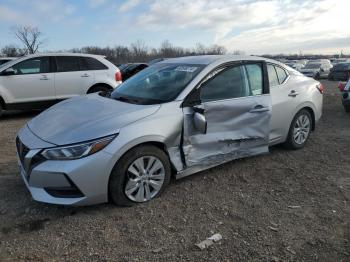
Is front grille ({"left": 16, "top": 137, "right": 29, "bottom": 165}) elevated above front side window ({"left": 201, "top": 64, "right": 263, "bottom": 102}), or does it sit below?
below

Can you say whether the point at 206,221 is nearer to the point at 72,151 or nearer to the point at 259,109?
the point at 72,151

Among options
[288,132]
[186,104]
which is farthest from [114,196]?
[288,132]

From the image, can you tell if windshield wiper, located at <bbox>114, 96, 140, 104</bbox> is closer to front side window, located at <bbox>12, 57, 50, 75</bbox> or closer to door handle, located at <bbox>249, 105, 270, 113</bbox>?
door handle, located at <bbox>249, 105, 270, 113</bbox>

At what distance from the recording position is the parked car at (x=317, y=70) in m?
29.6

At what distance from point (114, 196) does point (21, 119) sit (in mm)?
6709

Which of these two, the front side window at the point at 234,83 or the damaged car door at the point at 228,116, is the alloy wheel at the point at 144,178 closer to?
the damaged car door at the point at 228,116

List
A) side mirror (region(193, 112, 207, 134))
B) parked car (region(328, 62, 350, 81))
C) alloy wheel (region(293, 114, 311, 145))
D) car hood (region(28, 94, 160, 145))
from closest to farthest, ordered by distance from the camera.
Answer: car hood (region(28, 94, 160, 145)) → side mirror (region(193, 112, 207, 134)) → alloy wheel (region(293, 114, 311, 145)) → parked car (region(328, 62, 350, 81))

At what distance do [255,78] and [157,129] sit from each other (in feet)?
6.33

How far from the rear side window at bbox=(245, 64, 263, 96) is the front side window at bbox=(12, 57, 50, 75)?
627cm

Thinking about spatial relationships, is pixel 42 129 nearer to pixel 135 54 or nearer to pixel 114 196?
pixel 114 196

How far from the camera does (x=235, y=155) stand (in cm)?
520

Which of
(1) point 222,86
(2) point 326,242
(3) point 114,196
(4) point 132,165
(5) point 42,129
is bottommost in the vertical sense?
(2) point 326,242

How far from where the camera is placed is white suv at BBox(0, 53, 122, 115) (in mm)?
9664

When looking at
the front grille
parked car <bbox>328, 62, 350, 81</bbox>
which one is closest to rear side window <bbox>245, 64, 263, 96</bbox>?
the front grille
